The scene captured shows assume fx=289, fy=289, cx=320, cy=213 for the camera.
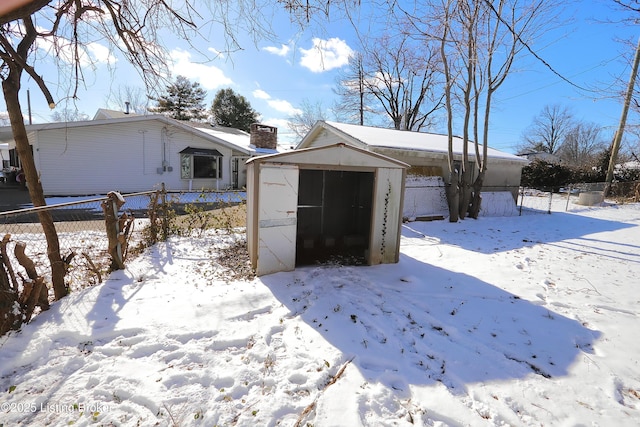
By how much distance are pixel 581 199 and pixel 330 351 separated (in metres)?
18.0

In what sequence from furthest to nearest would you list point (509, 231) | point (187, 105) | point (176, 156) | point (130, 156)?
point (187, 105) → point (176, 156) → point (130, 156) → point (509, 231)

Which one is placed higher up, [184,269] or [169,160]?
[169,160]

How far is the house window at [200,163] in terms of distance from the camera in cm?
1588

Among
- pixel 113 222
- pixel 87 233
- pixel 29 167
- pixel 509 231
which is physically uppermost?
pixel 29 167

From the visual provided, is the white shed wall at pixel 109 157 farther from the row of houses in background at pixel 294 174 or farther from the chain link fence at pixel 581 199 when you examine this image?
the chain link fence at pixel 581 199

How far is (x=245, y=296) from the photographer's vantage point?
3814mm

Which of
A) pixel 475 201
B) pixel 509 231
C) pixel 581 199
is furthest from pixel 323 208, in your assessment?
pixel 581 199

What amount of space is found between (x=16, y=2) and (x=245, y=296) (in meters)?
3.24

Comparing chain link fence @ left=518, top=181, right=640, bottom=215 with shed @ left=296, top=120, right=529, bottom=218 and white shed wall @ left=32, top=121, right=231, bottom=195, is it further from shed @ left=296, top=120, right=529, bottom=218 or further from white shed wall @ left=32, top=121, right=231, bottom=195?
white shed wall @ left=32, top=121, right=231, bottom=195

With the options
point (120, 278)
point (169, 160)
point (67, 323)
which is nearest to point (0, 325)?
point (67, 323)

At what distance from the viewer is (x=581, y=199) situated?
48.6ft

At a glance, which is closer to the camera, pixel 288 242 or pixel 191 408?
pixel 191 408

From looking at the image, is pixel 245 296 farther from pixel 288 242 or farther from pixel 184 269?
pixel 184 269

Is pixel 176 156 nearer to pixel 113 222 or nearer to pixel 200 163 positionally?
pixel 200 163
